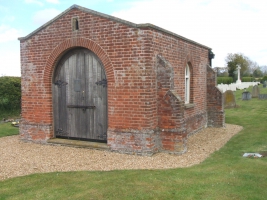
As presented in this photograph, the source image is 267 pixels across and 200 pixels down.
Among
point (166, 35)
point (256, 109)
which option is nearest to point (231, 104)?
point (256, 109)

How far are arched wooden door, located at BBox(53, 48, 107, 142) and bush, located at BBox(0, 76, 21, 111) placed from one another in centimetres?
790

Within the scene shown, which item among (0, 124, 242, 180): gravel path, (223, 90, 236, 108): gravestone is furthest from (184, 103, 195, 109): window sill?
(223, 90, 236, 108): gravestone

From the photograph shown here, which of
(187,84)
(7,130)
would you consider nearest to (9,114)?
(7,130)

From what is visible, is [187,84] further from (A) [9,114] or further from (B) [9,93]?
(A) [9,114]

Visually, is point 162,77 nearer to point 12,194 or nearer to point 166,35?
point 166,35

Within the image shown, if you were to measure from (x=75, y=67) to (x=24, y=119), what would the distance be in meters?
2.80

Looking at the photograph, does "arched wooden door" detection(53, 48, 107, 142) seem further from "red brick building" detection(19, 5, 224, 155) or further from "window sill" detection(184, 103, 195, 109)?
"window sill" detection(184, 103, 195, 109)

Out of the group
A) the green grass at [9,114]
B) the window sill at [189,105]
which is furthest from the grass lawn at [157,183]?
the green grass at [9,114]

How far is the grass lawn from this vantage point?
17.3 ft

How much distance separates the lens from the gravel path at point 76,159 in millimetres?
7309

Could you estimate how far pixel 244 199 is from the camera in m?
5.03

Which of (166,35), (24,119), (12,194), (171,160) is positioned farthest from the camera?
(24,119)

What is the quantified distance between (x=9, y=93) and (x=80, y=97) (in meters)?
8.95

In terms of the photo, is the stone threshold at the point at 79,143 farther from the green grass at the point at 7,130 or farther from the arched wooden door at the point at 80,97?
the green grass at the point at 7,130
